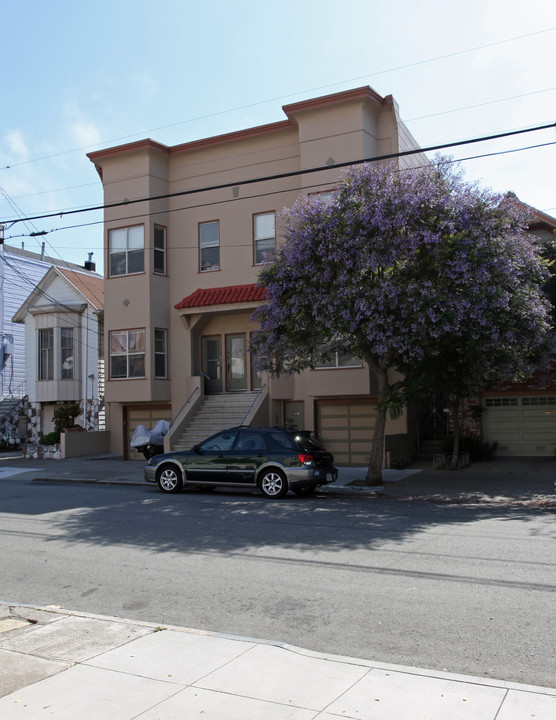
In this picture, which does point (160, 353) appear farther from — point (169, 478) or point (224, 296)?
point (169, 478)

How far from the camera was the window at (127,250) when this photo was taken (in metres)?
23.5

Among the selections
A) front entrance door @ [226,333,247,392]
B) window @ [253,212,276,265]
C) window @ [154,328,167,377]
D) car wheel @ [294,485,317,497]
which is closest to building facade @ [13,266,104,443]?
window @ [154,328,167,377]

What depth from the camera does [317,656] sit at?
5.18 meters

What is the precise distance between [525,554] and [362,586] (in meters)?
2.54

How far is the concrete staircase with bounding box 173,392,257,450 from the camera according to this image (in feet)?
69.1

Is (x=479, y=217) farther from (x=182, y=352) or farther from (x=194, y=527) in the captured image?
(x=182, y=352)

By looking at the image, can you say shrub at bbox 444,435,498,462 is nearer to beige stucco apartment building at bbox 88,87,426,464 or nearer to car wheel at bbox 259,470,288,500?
beige stucco apartment building at bbox 88,87,426,464

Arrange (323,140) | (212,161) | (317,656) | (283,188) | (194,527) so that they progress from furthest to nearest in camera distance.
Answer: (212,161)
(283,188)
(323,140)
(194,527)
(317,656)

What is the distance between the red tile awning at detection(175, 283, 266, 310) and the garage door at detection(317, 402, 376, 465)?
402 cm

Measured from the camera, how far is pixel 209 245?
23.3 m

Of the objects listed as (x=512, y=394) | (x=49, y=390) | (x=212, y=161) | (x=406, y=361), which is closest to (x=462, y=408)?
(x=512, y=394)

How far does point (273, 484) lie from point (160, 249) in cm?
1221

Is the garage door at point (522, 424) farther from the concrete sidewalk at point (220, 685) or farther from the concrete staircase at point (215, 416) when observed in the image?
the concrete sidewalk at point (220, 685)

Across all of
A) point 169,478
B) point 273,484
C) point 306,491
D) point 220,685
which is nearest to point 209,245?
point 169,478
